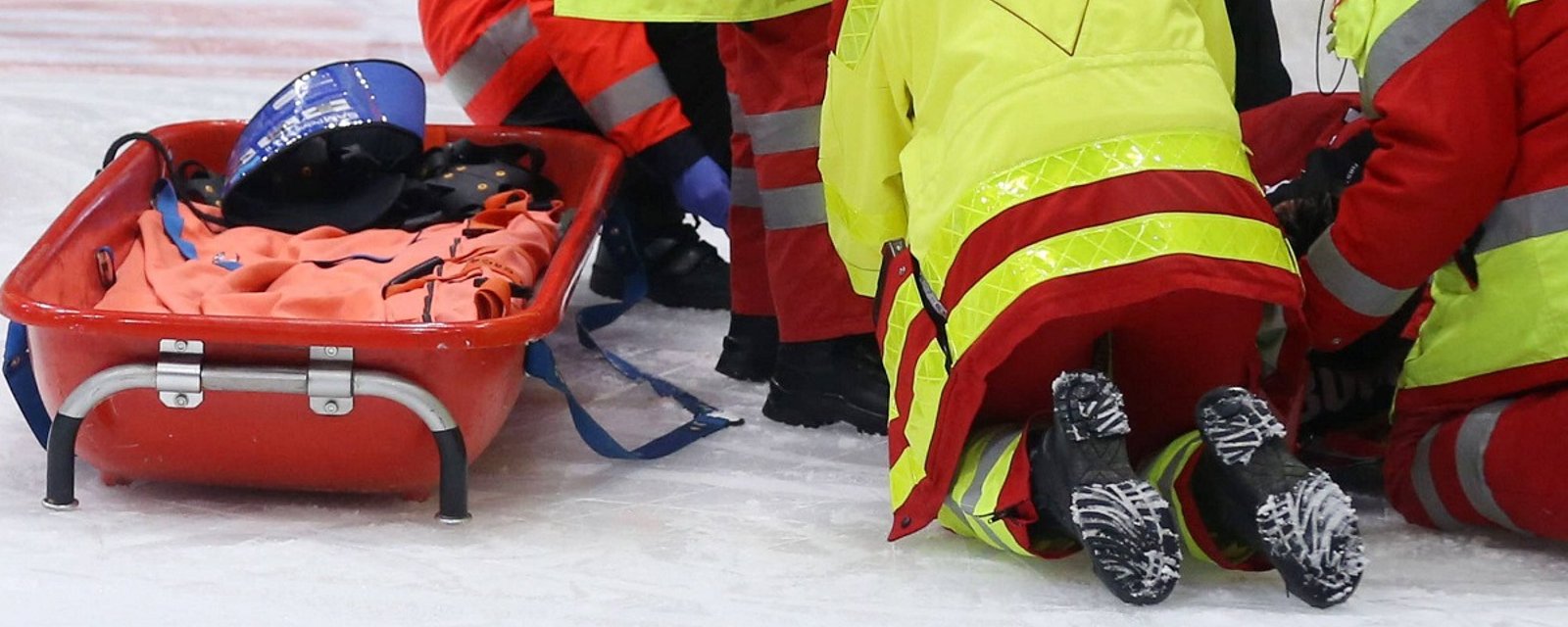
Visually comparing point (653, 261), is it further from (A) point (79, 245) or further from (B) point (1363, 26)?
(B) point (1363, 26)

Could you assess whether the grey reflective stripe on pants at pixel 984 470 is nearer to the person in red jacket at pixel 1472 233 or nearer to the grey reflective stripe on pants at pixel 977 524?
the grey reflective stripe on pants at pixel 977 524

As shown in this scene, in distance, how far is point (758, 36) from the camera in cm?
217

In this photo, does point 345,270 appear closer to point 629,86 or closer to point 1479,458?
point 629,86

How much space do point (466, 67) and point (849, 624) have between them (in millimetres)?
1347

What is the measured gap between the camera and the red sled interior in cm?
177

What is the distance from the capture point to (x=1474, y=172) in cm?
169

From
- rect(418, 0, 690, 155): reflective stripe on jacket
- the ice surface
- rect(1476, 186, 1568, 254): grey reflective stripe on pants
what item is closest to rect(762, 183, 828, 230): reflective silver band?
the ice surface

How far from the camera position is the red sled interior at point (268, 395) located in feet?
5.79

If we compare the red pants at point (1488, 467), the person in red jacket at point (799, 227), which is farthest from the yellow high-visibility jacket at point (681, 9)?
the red pants at point (1488, 467)

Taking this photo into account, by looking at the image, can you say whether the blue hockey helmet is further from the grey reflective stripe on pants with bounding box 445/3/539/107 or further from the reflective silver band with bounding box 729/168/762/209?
the reflective silver band with bounding box 729/168/762/209

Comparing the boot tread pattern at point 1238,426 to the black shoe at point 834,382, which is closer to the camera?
the boot tread pattern at point 1238,426

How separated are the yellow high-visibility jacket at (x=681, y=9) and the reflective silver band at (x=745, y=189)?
0.23m

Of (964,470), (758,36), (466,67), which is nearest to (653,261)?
(466,67)

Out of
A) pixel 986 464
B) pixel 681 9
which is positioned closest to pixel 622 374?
pixel 681 9
